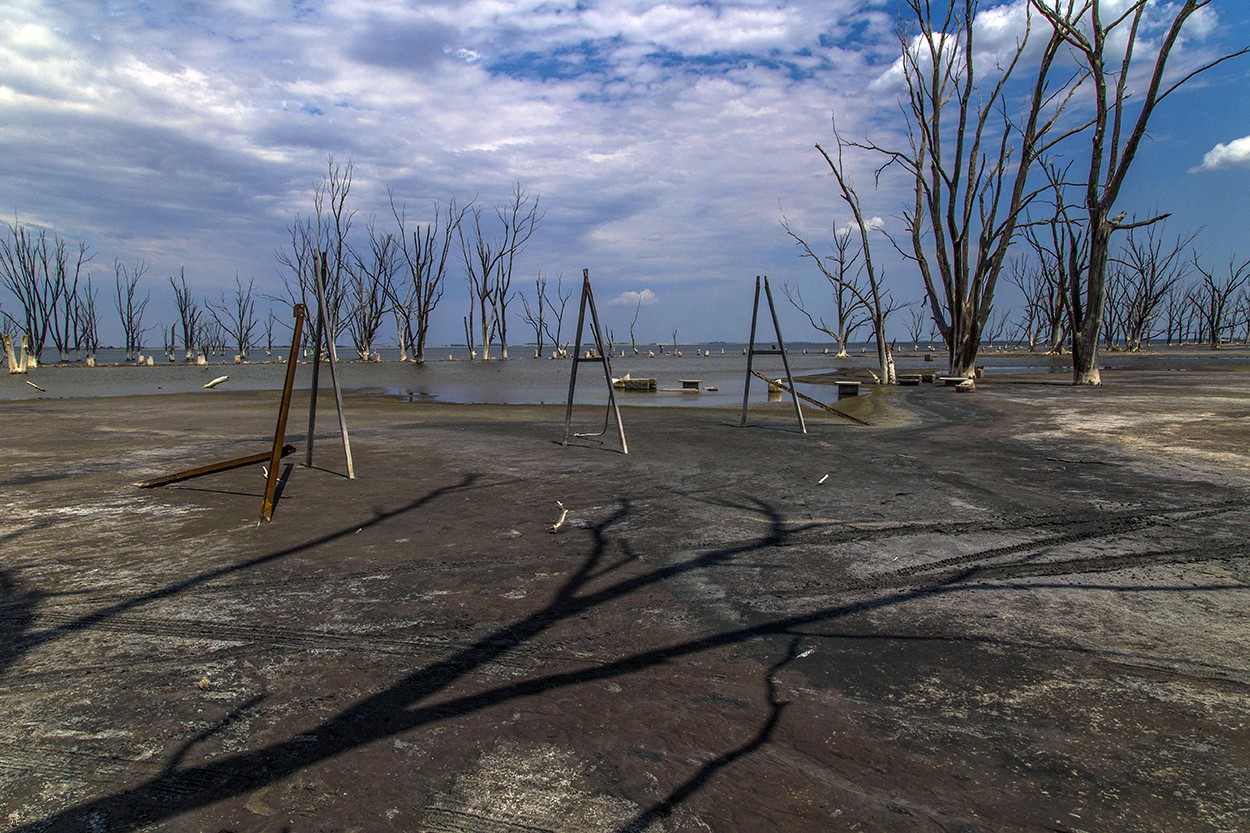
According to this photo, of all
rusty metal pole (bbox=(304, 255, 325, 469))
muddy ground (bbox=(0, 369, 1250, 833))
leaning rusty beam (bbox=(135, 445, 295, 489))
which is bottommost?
muddy ground (bbox=(0, 369, 1250, 833))

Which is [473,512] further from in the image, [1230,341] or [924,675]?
[1230,341]

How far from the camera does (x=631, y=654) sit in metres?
→ 2.67

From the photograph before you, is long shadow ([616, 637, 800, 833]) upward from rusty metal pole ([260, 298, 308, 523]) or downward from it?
downward

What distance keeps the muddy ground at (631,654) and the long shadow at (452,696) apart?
0.4 inches

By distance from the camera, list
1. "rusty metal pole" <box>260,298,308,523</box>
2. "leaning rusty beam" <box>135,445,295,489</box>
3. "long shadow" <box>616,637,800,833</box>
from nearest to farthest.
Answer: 1. "long shadow" <box>616,637,800,833</box>
2. "rusty metal pole" <box>260,298,308,523</box>
3. "leaning rusty beam" <box>135,445,295,489</box>

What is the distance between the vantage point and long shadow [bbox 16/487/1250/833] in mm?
1811

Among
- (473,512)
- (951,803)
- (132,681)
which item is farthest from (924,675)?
(473,512)

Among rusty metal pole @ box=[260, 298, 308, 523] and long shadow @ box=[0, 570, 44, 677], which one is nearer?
long shadow @ box=[0, 570, 44, 677]

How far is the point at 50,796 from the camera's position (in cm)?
182

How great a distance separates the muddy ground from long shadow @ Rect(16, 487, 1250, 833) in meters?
0.01

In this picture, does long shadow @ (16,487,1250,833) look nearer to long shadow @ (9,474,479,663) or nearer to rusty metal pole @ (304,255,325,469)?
long shadow @ (9,474,479,663)

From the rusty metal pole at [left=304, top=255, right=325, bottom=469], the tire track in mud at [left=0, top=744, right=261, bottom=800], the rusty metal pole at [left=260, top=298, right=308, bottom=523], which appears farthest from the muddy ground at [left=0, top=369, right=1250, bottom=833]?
the rusty metal pole at [left=304, top=255, right=325, bottom=469]

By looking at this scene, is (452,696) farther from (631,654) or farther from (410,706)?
(631,654)

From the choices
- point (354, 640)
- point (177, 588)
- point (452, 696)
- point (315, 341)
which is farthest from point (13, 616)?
point (315, 341)
